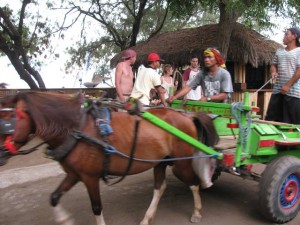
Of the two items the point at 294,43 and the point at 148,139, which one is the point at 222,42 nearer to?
the point at 294,43

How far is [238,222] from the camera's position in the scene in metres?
3.94

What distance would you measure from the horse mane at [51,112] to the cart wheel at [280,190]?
2.09m

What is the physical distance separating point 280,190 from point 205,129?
104 centimetres

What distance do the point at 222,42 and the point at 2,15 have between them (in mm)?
7711

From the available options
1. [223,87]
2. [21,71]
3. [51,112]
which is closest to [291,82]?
[223,87]

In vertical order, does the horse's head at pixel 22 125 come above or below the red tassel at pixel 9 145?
above

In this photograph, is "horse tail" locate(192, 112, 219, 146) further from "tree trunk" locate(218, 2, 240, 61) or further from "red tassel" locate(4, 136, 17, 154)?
"tree trunk" locate(218, 2, 240, 61)

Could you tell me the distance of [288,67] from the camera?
456 centimetres

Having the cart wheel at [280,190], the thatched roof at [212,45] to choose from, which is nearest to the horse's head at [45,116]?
the cart wheel at [280,190]

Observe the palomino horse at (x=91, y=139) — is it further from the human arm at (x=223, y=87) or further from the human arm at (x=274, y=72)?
the human arm at (x=274, y=72)

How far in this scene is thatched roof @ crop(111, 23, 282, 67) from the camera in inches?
427

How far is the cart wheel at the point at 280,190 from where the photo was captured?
3691mm

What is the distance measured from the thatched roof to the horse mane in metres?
8.23

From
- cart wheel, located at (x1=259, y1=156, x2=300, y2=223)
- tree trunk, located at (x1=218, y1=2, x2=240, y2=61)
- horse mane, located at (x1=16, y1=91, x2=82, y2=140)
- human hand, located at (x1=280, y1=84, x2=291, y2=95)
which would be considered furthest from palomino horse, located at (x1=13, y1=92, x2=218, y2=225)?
tree trunk, located at (x1=218, y1=2, x2=240, y2=61)
